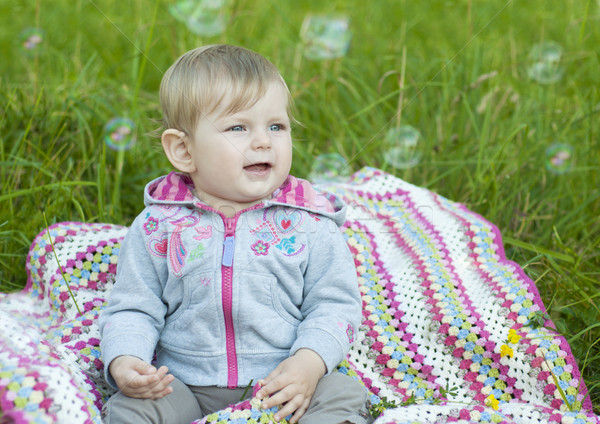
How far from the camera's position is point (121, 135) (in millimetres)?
2521

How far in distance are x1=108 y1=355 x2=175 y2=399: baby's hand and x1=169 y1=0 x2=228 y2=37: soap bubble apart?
1.51 metres

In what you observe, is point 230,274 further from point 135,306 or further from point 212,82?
point 212,82

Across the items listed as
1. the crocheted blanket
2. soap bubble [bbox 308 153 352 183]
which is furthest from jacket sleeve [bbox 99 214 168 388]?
soap bubble [bbox 308 153 352 183]

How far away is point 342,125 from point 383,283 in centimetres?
102

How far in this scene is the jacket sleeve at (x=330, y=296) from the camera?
1.63 metres

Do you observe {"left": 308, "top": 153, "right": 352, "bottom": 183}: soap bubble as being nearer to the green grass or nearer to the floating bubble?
the green grass

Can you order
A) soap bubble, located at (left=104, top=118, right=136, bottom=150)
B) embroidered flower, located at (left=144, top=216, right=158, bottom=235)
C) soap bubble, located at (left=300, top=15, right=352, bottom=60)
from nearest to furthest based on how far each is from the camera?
embroidered flower, located at (left=144, top=216, right=158, bottom=235) → soap bubble, located at (left=104, top=118, right=136, bottom=150) → soap bubble, located at (left=300, top=15, right=352, bottom=60)

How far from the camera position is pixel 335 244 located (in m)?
1.76

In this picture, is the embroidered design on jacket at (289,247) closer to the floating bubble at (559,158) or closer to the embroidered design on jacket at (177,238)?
the embroidered design on jacket at (177,238)

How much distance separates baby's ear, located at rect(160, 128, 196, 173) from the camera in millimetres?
1729

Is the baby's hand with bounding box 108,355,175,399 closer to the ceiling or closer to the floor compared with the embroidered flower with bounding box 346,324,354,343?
closer to the floor


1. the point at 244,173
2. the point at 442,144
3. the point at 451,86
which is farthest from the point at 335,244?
the point at 451,86

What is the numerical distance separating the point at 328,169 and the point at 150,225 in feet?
3.41

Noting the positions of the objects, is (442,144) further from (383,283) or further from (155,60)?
(155,60)
